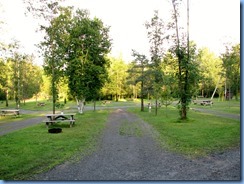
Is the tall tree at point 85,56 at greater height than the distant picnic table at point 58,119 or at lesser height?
greater


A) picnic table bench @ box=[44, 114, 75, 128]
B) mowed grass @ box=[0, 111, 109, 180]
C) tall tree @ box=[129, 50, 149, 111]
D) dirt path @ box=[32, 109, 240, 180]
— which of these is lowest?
mowed grass @ box=[0, 111, 109, 180]

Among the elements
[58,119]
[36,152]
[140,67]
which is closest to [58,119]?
[58,119]

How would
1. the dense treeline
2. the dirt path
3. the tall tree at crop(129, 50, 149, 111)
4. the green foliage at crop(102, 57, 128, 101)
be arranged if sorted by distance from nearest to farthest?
the dirt path
the dense treeline
the tall tree at crop(129, 50, 149, 111)
the green foliage at crop(102, 57, 128, 101)

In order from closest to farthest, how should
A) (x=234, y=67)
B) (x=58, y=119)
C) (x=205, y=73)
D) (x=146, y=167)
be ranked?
(x=146, y=167)
(x=234, y=67)
(x=205, y=73)
(x=58, y=119)

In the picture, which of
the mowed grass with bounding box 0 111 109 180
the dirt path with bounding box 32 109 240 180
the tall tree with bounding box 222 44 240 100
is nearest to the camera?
the dirt path with bounding box 32 109 240 180

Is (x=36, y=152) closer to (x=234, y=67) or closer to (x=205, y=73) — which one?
(x=234, y=67)

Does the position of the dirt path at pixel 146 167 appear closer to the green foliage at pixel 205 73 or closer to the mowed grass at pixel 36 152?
the mowed grass at pixel 36 152

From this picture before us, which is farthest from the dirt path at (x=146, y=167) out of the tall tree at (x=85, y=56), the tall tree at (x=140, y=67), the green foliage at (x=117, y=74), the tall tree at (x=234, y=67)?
the green foliage at (x=117, y=74)

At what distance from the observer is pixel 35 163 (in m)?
6.19

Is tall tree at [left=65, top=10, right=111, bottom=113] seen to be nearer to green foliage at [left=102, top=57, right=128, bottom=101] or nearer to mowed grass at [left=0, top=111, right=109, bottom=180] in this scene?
mowed grass at [left=0, top=111, right=109, bottom=180]

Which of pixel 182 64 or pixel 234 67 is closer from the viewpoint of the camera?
pixel 234 67

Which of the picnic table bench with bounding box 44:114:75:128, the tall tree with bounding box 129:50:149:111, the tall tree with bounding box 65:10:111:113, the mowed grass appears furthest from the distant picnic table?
the tall tree with bounding box 129:50:149:111

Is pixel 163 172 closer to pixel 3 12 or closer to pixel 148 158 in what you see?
pixel 148 158

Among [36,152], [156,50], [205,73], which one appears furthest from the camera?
[156,50]
